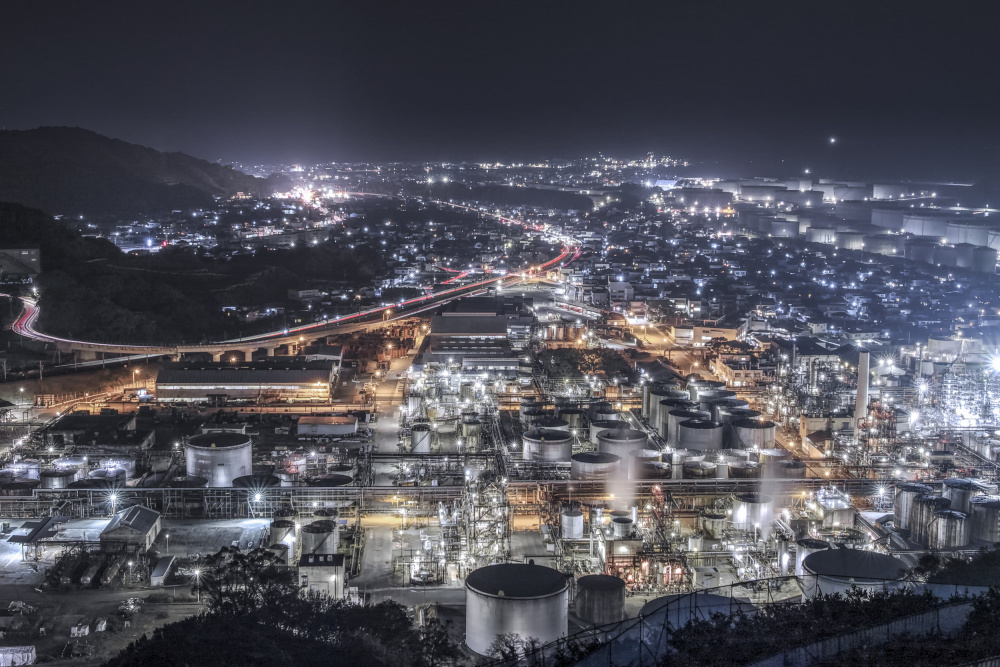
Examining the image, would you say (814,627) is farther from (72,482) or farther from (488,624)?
(72,482)

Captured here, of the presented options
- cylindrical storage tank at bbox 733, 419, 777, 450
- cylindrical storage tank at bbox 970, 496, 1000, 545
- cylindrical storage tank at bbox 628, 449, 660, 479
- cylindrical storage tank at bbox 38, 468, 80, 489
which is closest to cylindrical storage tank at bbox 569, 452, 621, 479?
cylindrical storage tank at bbox 628, 449, 660, 479

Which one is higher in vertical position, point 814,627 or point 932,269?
point 932,269

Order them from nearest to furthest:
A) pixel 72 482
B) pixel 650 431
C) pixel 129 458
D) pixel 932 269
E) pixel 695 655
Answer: pixel 695 655
pixel 72 482
pixel 129 458
pixel 650 431
pixel 932 269

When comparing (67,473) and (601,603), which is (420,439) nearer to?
(67,473)

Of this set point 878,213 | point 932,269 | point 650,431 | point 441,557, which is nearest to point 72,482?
point 441,557

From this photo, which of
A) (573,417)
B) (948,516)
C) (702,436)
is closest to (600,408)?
(573,417)

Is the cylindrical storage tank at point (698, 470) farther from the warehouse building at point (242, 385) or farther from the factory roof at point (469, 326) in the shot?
the factory roof at point (469, 326)

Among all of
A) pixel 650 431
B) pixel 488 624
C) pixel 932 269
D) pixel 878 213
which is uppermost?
pixel 878 213

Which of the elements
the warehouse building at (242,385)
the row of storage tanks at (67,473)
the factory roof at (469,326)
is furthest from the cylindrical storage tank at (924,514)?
the factory roof at (469,326)
